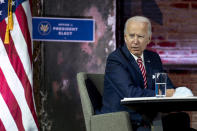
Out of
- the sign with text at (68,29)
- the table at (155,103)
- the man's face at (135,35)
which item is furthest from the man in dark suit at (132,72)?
the sign with text at (68,29)

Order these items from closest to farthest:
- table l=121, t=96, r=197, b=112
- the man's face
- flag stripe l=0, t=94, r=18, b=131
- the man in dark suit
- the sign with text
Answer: table l=121, t=96, r=197, b=112, the man in dark suit, the man's face, flag stripe l=0, t=94, r=18, b=131, the sign with text

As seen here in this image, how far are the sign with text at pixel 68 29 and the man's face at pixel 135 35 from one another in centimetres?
143

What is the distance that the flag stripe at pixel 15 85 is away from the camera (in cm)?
379

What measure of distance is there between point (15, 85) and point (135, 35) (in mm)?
1387

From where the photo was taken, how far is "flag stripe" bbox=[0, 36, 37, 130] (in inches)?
149

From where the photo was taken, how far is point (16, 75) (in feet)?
12.5

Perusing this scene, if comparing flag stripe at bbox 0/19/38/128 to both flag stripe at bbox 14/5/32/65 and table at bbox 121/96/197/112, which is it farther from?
table at bbox 121/96/197/112

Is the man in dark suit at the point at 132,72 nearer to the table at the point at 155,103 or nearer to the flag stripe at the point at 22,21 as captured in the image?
the table at the point at 155,103

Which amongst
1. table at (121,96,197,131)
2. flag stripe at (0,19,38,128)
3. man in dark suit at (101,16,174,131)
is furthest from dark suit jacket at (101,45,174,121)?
flag stripe at (0,19,38,128)

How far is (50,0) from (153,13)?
1.23 m

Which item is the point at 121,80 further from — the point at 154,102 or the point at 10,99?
the point at 10,99

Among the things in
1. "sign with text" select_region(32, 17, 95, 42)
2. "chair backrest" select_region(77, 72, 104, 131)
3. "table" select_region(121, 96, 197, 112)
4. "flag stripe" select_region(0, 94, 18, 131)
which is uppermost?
"sign with text" select_region(32, 17, 95, 42)

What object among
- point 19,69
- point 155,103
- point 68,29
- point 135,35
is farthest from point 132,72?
point 68,29

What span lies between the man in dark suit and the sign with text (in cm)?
136
